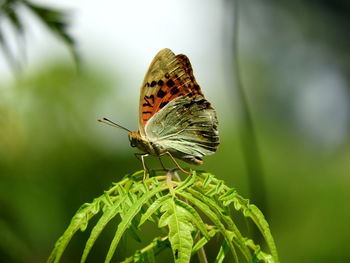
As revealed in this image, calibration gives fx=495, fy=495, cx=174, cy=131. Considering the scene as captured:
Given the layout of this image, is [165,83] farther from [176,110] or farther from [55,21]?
[55,21]

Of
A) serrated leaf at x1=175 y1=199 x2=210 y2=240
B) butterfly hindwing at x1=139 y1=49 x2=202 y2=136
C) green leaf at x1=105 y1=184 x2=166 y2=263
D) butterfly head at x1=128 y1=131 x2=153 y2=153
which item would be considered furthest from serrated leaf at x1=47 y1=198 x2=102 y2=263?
butterfly hindwing at x1=139 y1=49 x2=202 y2=136

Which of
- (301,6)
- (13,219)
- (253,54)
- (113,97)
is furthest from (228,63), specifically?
(301,6)

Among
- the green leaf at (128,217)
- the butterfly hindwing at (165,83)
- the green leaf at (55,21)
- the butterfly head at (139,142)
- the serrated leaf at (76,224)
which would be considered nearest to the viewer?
the green leaf at (128,217)

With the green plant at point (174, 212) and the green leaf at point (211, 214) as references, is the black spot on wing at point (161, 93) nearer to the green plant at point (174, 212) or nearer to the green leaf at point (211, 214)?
the green plant at point (174, 212)

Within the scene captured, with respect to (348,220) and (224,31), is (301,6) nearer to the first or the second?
(348,220)

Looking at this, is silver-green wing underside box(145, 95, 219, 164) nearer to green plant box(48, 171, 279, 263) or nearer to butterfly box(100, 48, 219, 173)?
butterfly box(100, 48, 219, 173)

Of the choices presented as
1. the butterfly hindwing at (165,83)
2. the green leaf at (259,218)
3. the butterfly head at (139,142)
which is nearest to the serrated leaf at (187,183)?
the green leaf at (259,218)
